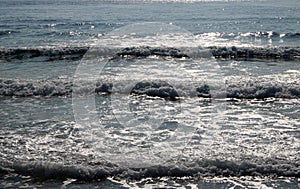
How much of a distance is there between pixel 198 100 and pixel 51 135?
502cm

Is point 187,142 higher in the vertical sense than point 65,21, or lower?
lower

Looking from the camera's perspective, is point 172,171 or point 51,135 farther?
point 51,135

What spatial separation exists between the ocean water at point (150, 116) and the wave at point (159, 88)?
0.04m

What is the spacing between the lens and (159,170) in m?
6.87

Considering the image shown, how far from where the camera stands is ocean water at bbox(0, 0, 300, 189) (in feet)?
22.3

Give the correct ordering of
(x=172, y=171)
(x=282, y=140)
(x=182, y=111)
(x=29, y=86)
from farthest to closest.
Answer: (x=29, y=86) → (x=182, y=111) → (x=282, y=140) → (x=172, y=171)

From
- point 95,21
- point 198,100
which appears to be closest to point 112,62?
point 198,100

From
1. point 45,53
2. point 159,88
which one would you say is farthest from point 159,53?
point 159,88

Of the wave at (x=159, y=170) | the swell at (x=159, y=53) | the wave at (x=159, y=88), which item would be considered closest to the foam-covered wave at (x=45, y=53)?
the swell at (x=159, y=53)

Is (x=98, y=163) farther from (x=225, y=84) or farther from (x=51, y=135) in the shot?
(x=225, y=84)

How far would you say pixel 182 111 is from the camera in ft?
35.1

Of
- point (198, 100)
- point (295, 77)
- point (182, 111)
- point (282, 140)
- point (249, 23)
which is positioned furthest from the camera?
point (249, 23)

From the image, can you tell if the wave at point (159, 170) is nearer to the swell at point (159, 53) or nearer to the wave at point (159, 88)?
the wave at point (159, 88)

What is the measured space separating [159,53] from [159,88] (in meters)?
8.25
